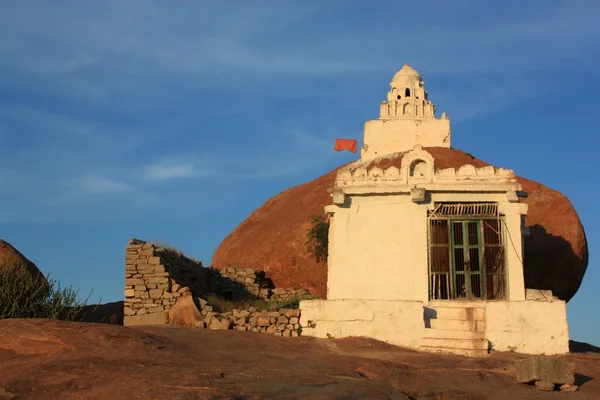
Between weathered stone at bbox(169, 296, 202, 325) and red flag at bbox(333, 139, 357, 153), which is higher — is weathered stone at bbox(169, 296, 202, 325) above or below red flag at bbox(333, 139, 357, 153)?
below

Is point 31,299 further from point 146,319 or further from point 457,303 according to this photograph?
point 457,303

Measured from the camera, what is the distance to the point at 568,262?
81.2 ft

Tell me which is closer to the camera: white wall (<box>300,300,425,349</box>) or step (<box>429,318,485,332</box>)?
white wall (<box>300,300,425,349</box>)

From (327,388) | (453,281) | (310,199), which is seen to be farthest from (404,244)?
(310,199)

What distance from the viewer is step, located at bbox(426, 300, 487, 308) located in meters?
16.4

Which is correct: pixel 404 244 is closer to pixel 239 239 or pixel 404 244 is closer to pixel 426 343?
pixel 426 343

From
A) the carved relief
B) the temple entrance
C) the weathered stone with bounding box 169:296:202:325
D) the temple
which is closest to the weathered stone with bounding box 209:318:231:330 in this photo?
the weathered stone with bounding box 169:296:202:325

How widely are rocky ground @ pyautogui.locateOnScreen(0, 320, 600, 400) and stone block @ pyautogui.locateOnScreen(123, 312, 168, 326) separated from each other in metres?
4.54

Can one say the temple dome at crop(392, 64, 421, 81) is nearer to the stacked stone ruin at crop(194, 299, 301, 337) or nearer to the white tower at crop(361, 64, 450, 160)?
the white tower at crop(361, 64, 450, 160)

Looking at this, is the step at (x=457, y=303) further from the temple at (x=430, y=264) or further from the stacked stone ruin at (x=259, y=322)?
the stacked stone ruin at (x=259, y=322)

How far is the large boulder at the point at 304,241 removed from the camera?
2466 centimetres

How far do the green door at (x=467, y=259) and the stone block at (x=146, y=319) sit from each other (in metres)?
7.78

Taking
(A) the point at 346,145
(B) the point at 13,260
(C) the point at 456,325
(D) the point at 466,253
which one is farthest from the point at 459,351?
(A) the point at 346,145

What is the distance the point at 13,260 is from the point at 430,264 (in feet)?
37.4
